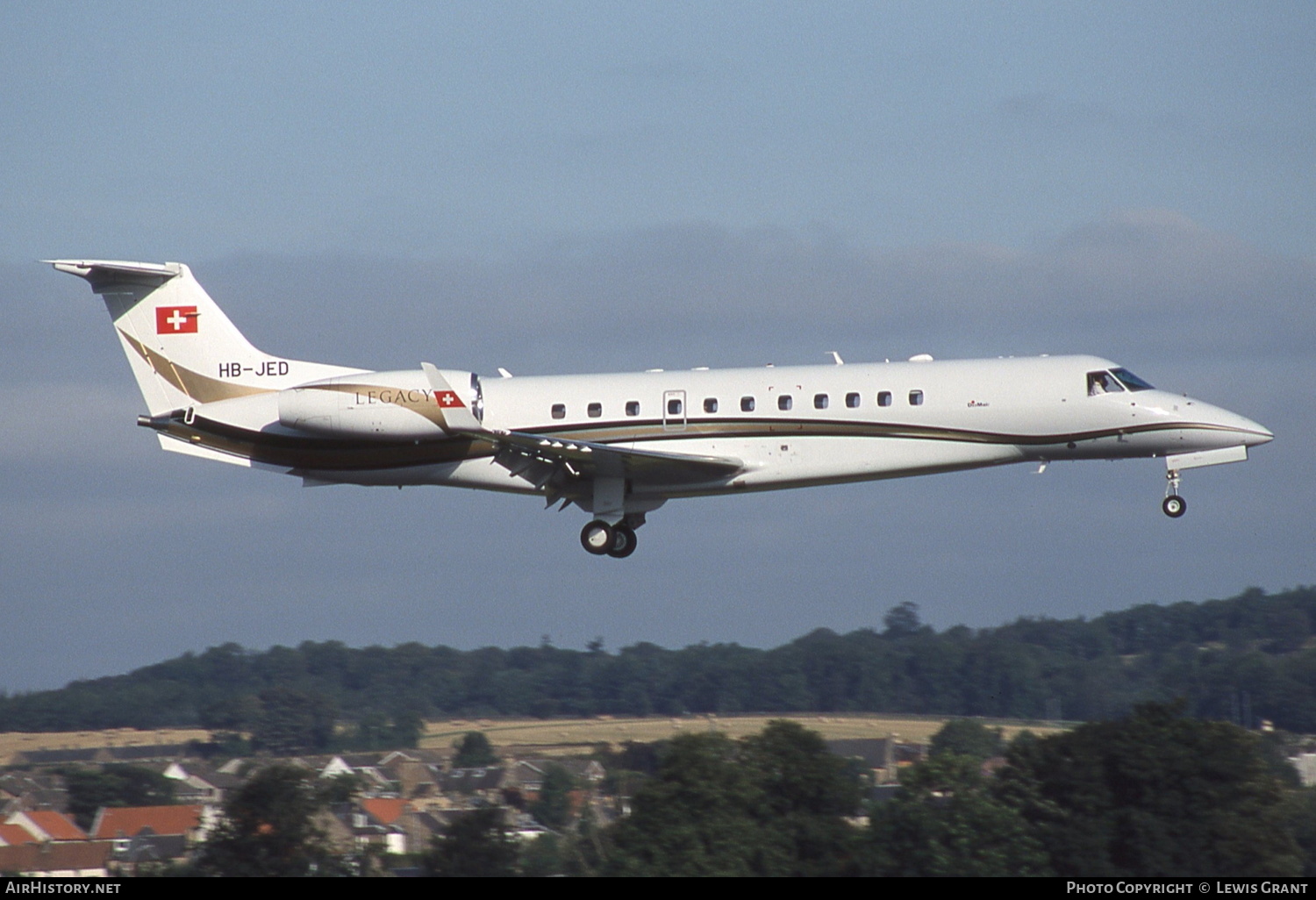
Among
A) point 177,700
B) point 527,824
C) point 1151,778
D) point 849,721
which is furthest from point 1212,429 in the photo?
point 177,700

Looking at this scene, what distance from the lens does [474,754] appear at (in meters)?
38.4

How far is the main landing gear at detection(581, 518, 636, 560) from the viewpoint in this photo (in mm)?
33031

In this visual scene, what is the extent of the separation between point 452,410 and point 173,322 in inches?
288

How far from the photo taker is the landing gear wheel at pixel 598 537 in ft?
108

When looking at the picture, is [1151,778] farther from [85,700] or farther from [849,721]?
[85,700]

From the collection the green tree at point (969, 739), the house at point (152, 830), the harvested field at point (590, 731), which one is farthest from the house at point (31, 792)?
the green tree at point (969, 739)

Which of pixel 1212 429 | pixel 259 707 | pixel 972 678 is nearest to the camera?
pixel 1212 429

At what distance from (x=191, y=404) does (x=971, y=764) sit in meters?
18.5

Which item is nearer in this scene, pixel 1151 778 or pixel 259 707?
pixel 1151 778

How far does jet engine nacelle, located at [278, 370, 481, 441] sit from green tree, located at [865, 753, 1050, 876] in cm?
1243

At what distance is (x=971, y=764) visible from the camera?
36.4 m

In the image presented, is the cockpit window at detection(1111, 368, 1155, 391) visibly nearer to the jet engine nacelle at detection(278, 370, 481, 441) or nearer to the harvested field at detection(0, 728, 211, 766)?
the jet engine nacelle at detection(278, 370, 481, 441)

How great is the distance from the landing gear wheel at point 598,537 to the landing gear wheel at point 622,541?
0.23ft

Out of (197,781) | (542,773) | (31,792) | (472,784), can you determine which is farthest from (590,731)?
(31,792)
